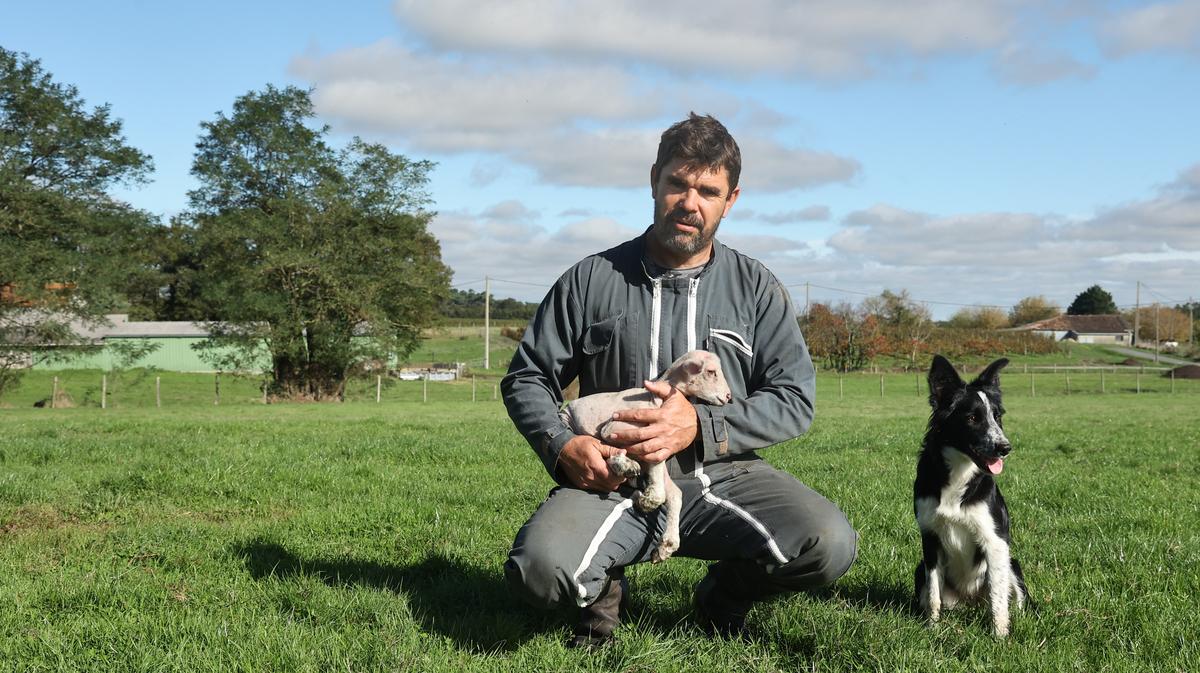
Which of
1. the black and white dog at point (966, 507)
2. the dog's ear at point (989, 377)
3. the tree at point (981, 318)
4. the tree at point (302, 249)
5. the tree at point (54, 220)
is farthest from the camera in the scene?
the tree at point (981, 318)

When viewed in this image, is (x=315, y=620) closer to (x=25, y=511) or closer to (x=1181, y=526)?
(x=25, y=511)

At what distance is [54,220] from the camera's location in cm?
3725

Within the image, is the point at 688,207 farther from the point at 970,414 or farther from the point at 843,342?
the point at 843,342

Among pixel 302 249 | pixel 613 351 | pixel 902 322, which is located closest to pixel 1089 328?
pixel 902 322

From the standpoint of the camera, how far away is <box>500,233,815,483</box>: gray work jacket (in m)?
4.50

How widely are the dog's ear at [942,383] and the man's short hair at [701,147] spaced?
1636 millimetres

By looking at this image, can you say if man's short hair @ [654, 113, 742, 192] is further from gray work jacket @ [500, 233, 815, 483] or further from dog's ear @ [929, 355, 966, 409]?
dog's ear @ [929, 355, 966, 409]

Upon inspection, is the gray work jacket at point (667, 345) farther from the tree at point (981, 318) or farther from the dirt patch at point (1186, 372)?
the tree at point (981, 318)

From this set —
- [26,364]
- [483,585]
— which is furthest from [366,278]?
[483,585]

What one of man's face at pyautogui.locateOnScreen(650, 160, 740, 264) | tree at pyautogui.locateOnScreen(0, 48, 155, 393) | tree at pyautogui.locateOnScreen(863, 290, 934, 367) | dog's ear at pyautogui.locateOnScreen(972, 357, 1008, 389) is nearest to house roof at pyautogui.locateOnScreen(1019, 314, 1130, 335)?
tree at pyautogui.locateOnScreen(863, 290, 934, 367)

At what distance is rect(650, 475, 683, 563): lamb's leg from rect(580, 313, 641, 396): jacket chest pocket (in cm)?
59

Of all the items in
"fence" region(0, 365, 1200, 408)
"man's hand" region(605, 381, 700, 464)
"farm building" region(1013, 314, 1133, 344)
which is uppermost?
"farm building" region(1013, 314, 1133, 344)

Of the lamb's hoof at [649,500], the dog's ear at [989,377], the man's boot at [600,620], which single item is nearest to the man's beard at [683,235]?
the lamb's hoof at [649,500]

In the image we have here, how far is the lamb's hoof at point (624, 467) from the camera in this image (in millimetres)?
4133
